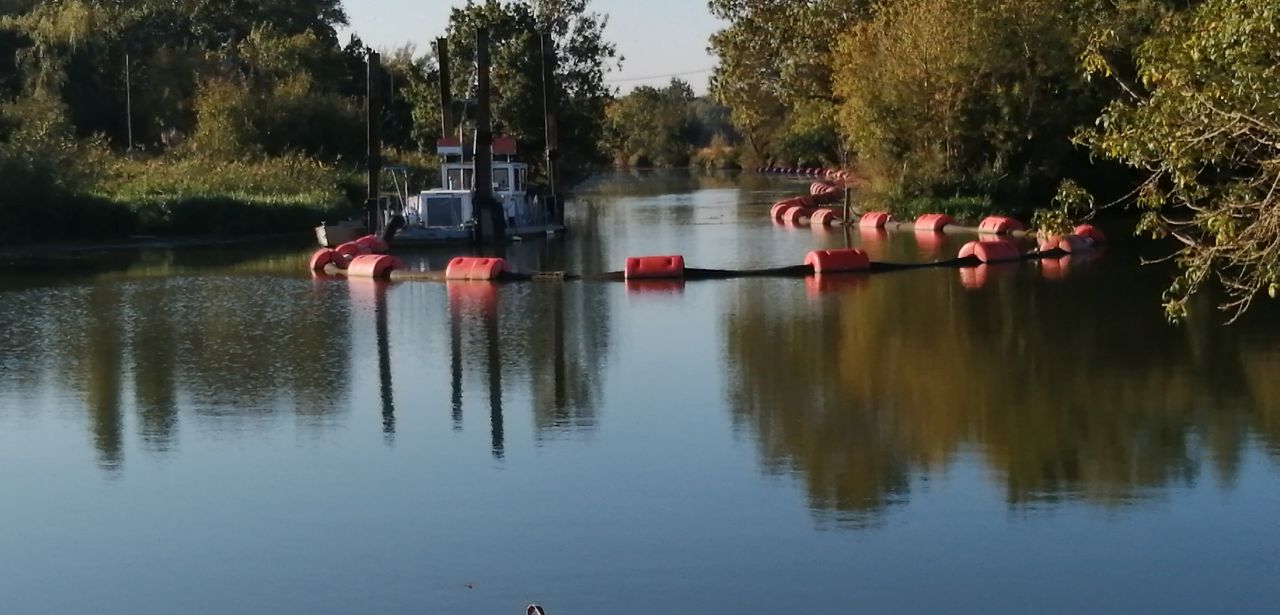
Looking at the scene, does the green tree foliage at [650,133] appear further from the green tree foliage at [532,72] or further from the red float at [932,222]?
the red float at [932,222]

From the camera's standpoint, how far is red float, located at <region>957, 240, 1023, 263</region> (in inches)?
1287

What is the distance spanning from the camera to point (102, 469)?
15.6 m

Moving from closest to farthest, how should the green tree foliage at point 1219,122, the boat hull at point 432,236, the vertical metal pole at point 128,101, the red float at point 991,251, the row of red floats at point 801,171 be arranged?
Answer: the green tree foliage at point 1219,122, the red float at point 991,251, the boat hull at point 432,236, the vertical metal pole at point 128,101, the row of red floats at point 801,171

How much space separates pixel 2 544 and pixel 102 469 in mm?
2637

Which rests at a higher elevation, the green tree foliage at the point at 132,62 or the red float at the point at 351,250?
the green tree foliage at the point at 132,62

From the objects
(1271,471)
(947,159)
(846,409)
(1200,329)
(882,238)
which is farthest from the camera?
(947,159)

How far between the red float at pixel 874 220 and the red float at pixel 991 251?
1169 cm

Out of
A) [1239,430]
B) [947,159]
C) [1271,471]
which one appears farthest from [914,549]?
[947,159]

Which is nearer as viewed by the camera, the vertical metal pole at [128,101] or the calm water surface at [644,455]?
the calm water surface at [644,455]

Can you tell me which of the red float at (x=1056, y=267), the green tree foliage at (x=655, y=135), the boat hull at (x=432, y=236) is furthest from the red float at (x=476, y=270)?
the green tree foliage at (x=655, y=135)

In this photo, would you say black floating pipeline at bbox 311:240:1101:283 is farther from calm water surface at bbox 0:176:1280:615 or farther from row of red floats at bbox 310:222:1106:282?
calm water surface at bbox 0:176:1280:615

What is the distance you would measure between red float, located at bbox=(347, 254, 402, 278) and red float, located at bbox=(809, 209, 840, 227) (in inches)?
696

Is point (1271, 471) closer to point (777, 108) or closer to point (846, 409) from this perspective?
point (846, 409)

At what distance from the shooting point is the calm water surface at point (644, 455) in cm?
A: 1156
